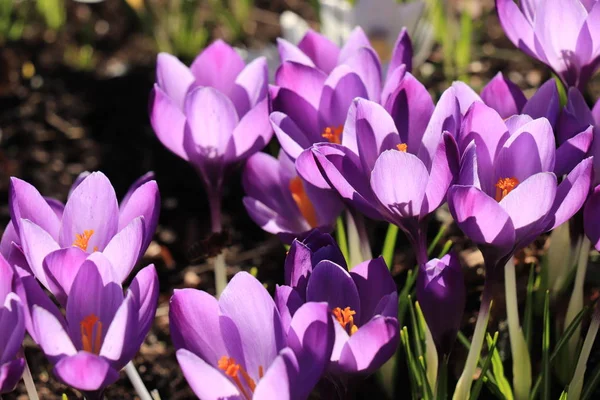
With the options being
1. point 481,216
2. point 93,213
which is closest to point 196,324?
point 93,213

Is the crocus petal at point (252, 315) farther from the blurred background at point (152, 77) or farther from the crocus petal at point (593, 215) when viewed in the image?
the blurred background at point (152, 77)

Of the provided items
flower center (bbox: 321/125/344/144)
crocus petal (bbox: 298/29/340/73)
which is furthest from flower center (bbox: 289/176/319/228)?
crocus petal (bbox: 298/29/340/73)

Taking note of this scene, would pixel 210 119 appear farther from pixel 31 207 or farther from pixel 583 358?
pixel 583 358

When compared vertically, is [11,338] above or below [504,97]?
below

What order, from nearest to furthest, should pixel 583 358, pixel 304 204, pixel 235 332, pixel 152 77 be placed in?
1. pixel 235 332
2. pixel 583 358
3. pixel 304 204
4. pixel 152 77

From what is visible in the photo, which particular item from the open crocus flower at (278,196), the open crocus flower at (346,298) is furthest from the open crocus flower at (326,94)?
the open crocus flower at (346,298)

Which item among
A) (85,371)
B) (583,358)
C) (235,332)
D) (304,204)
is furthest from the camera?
(304,204)

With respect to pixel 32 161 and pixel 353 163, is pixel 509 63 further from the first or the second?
pixel 353 163

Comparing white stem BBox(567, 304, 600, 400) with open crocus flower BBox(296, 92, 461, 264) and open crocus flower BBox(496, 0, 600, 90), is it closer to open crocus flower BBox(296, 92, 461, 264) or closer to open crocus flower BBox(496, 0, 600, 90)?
open crocus flower BBox(296, 92, 461, 264)
